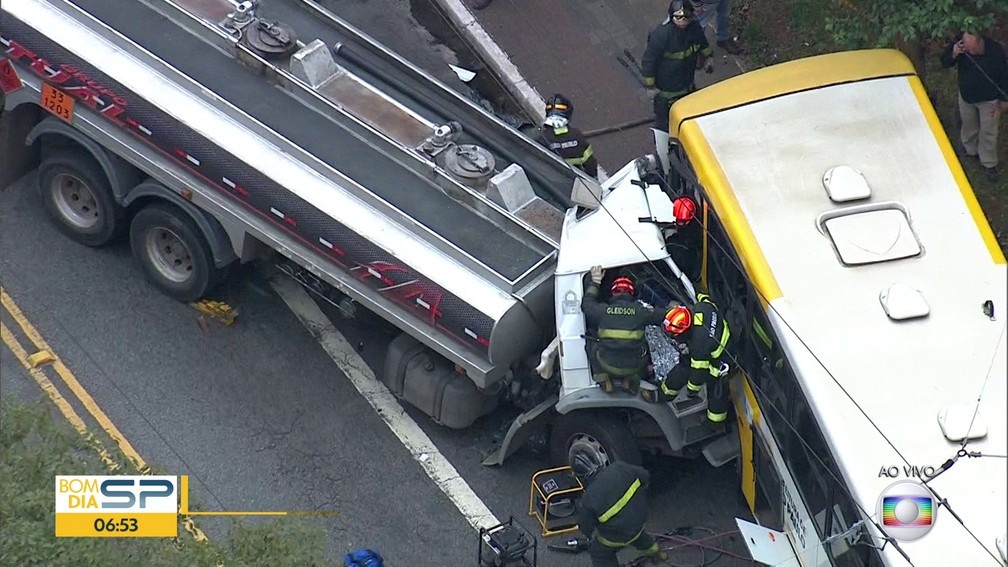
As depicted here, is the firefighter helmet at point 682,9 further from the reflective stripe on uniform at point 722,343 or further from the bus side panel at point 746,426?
the bus side panel at point 746,426

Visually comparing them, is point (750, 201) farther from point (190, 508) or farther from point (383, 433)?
point (190, 508)

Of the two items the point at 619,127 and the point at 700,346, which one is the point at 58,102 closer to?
the point at 619,127

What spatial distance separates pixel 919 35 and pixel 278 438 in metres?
5.93

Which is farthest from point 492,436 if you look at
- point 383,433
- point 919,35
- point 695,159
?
point 919,35

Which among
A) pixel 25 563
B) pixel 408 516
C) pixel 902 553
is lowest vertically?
pixel 408 516

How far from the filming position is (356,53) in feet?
41.8

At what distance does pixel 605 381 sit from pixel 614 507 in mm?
896

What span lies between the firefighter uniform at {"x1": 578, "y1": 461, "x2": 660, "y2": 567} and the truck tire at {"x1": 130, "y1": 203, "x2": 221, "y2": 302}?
3.74 m

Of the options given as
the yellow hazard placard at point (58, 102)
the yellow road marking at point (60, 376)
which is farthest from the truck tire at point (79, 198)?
the yellow road marking at point (60, 376)

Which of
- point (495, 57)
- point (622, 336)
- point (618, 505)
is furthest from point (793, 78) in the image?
point (495, 57)

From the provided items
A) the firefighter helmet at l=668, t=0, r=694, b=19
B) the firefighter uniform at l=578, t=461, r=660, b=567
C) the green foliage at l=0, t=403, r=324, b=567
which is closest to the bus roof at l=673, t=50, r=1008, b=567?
the firefighter uniform at l=578, t=461, r=660, b=567

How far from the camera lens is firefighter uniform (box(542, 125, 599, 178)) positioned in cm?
1238

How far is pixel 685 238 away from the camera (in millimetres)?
11109

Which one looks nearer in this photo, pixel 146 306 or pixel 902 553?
pixel 902 553
